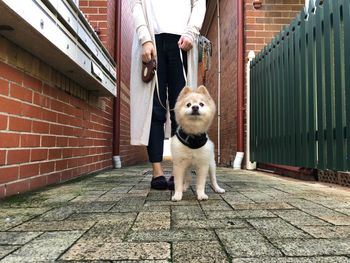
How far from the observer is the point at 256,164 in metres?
5.81

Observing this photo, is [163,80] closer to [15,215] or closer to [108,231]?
[15,215]

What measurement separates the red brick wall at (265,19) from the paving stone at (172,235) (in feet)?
15.7

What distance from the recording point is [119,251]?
1397 mm

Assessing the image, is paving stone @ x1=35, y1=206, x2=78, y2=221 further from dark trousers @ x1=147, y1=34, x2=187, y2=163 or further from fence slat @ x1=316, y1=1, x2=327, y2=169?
fence slat @ x1=316, y1=1, x2=327, y2=169

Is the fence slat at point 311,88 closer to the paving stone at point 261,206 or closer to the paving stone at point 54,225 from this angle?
the paving stone at point 261,206

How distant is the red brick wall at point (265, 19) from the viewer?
19.5ft

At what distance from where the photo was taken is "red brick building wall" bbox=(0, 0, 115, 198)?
2.54 m

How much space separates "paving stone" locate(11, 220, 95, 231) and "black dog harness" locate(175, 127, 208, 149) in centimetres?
110

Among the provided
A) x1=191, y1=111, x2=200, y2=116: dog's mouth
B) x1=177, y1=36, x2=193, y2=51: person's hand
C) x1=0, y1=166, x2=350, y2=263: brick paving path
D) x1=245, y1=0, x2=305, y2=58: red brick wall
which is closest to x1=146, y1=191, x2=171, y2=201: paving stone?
x1=0, y1=166, x2=350, y2=263: brick paving path

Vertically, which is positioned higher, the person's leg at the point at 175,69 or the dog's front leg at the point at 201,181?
the person's leg at the point at 175,69

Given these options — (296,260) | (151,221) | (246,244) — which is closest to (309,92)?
(151,221)

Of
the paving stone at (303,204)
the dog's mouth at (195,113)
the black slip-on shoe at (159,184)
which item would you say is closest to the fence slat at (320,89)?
the paving stone at (303,204)

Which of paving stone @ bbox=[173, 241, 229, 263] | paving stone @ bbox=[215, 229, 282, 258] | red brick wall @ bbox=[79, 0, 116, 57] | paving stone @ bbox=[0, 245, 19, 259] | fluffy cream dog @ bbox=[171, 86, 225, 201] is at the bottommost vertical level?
paving stone @ bbox=[0, 245, 19, 259]

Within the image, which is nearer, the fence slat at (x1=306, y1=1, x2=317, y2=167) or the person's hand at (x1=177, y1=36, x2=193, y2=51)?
the person's hand at (x1=177, y1=36, x2=193, y2=51)
